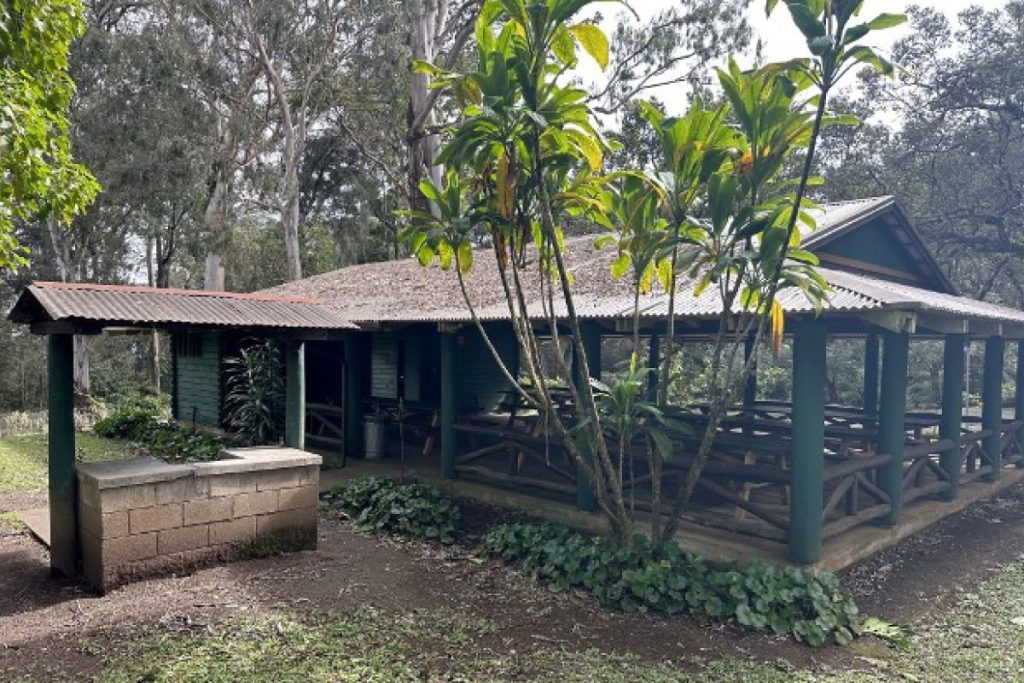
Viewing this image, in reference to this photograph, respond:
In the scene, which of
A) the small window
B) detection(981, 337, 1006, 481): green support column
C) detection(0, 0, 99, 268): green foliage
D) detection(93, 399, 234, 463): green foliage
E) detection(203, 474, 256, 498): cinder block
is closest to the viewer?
detection(0, 0, 99, 268): green foliage

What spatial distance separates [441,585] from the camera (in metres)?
5.89

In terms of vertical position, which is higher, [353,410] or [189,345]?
[189,345]

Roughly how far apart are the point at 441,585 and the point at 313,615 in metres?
1.23

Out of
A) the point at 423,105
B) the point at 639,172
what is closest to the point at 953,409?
the point at 639,172

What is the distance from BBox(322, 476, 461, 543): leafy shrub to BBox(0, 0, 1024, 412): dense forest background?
8.96 metres

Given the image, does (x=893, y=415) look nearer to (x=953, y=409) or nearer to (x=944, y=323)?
(x=944, y=323)

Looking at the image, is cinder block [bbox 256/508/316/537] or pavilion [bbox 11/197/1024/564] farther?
cinder block [bbox 256/508/316/537]

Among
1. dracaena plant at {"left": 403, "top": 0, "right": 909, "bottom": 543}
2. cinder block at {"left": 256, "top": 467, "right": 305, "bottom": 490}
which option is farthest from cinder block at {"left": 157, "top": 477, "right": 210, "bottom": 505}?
dracaena plant at {"left": 403, "top": 0, "right": 909, "bottom": 543}

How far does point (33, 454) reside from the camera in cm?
1220

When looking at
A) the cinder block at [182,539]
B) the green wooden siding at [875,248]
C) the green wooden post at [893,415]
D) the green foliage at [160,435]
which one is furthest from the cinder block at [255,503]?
the green wooden siding at [875,248]

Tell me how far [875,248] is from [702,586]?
6518mm

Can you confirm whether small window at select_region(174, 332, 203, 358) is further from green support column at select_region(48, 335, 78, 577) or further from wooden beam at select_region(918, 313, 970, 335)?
wooden beam at select_region(918, 313, 970, 335)

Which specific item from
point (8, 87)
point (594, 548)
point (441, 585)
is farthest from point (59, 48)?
point (594, 548)

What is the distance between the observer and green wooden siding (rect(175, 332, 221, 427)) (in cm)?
1320
